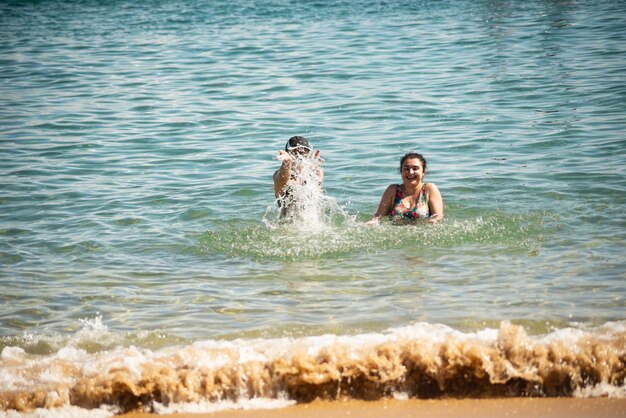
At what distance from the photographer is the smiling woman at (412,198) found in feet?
31.7

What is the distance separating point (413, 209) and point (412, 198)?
0.15m

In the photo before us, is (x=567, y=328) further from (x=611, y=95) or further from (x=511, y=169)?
(x=611, y=95)

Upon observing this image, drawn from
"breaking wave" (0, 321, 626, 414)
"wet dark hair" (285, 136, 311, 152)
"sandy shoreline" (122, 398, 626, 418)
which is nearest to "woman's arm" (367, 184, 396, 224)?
"wet dark hair" (285, 136, 311, 152)

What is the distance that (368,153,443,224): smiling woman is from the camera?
31.7 feet

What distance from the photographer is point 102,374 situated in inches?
240

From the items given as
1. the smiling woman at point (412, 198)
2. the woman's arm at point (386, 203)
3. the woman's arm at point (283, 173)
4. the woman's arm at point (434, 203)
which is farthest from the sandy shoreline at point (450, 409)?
the woman's arm at point (283, 173)

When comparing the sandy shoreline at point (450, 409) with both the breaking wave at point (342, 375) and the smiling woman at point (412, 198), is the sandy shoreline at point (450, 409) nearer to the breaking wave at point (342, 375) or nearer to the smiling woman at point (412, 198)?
the breaking wave at point (342, 375)

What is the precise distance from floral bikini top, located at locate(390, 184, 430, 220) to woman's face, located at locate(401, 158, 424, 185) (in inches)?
8.2

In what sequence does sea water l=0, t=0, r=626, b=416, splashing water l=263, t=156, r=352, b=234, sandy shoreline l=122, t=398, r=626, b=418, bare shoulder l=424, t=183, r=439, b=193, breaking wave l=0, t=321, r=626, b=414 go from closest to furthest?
sandy shoreline l=122, t=398, r=626, b=418
breaking wave l=0, t=321, r=626, b=414
sea water l=0, t=0, r=626, b=416
bare shoulder l=424, t=183, r=439, b=193
splashing water l=263, t=156, r=352, b=234

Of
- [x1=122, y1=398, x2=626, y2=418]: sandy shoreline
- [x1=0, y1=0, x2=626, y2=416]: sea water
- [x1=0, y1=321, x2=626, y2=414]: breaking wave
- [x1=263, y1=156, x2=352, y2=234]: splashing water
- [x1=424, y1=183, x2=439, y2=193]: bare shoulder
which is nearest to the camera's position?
[x1=122, y1=398, x2=626, y2=418]: sandy shoreline

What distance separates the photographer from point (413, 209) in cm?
980

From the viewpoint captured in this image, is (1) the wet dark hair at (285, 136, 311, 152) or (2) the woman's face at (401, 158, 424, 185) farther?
(1) the wet dark hair at (285, 136, 311, 152)

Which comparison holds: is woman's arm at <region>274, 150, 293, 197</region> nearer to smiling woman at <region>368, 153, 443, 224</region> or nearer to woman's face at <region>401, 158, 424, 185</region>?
smiling woman at <region>368, 153, 443, 224</region>

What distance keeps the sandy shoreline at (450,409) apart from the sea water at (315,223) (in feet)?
0.38
